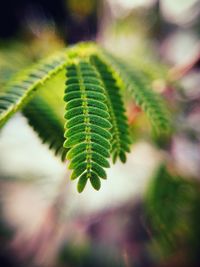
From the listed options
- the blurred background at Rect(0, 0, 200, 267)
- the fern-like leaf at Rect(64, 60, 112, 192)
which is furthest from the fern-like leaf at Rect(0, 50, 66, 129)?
the blurred background at Rect(0, 0, 200, 267)

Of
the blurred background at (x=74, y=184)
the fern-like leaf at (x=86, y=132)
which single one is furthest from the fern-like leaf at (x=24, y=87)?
the blurred background at (x=74, y=184)

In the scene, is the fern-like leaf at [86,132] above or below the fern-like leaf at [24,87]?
below

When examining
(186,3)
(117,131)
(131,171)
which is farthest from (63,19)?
(117,131)

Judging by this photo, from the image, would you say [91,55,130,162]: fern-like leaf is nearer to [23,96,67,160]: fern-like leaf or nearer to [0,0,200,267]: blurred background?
[23,96,67,160]: fern-like leaf

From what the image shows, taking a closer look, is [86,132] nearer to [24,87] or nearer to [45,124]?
[24,87]

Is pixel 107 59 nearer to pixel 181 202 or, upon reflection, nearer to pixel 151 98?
pixel 151 98

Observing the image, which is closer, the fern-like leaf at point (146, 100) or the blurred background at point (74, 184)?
the fern-like leaf at point (146, 100)

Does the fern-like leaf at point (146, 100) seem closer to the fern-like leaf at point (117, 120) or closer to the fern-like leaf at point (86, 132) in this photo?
the fern-like leaf at point (117, 120)

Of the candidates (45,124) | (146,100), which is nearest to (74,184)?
(45,124)
